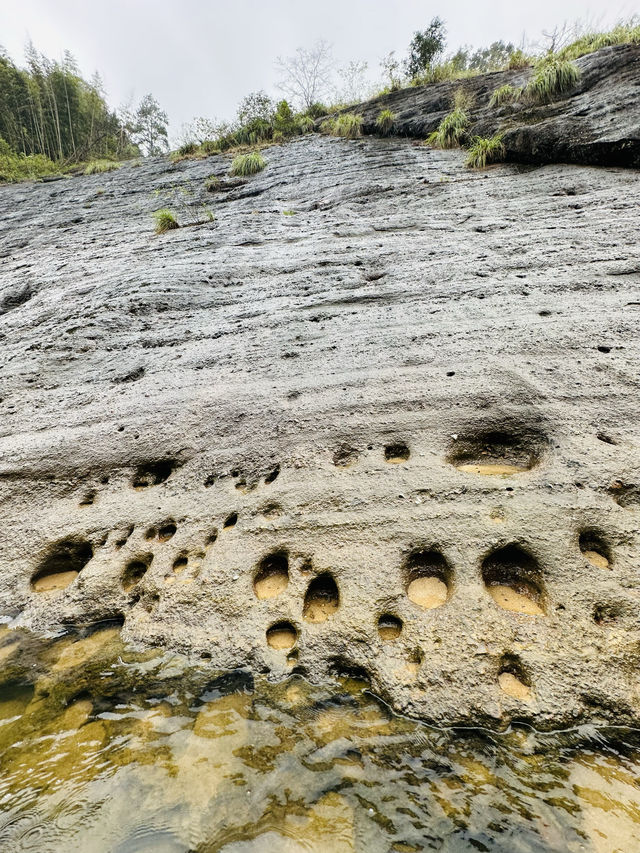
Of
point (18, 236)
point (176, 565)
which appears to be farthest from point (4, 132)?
point (176, 565)

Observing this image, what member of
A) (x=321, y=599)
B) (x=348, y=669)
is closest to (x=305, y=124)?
(x=321, y=599)

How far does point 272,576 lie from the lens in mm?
2070

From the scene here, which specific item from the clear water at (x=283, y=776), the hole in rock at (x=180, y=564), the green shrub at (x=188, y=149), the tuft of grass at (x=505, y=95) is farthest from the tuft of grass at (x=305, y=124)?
the clear water at (x=283, y=776)

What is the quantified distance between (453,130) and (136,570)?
26.3ft

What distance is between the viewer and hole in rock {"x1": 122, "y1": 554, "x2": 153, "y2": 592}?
2.19m

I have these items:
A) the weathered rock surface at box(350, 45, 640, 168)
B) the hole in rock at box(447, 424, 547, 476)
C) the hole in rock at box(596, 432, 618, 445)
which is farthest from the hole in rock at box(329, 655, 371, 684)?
the weathered rock surface at box(350, 45, 640, 168)

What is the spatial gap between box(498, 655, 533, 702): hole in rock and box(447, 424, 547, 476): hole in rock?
1005 mm

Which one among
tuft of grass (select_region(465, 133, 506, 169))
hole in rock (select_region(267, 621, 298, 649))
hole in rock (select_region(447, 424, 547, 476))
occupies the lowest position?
hole in rock (select_region(267, 621, 298, 649))

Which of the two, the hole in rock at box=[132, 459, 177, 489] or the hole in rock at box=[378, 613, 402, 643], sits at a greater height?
the hole in rock at box=[132, 459, 177, 489]

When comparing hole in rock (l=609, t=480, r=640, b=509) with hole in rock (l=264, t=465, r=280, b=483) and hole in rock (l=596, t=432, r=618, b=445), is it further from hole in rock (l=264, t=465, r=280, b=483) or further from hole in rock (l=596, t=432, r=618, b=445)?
hole in rock (l=264, t=465, r=280, b=483)

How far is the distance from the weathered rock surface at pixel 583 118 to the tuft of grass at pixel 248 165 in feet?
12.9

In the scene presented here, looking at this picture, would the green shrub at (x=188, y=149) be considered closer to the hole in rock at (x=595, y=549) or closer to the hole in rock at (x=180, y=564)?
the hole in rock at (x=180, y=564)

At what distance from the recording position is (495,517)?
2.05 metres

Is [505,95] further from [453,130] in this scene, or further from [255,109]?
[255,109]
